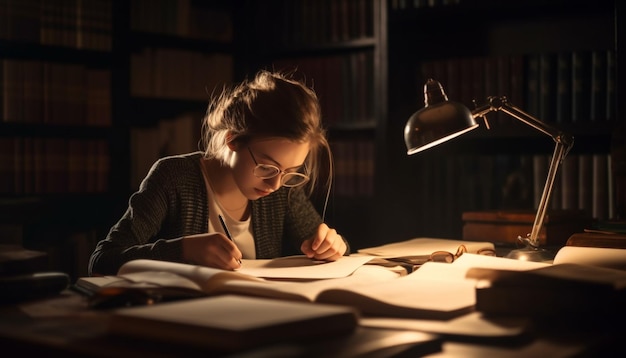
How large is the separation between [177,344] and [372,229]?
2.33 metres

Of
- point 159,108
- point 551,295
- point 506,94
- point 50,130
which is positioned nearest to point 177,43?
point 159,108

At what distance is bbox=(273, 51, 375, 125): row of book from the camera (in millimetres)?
3154

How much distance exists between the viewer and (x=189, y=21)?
10.7 ft

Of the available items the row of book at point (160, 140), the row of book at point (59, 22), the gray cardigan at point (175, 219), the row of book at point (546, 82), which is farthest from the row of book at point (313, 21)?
the gray cardigan at point (175, 219)

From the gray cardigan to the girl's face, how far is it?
15cm

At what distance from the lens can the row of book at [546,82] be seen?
2.70 m

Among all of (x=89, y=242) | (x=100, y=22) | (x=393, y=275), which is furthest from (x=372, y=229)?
(x=393, y=275)

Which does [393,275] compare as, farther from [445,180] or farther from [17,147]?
[17,147]

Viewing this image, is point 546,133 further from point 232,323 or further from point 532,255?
point 232,323

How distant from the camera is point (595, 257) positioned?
1.40m

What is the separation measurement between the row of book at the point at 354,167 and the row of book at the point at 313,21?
0.43 m

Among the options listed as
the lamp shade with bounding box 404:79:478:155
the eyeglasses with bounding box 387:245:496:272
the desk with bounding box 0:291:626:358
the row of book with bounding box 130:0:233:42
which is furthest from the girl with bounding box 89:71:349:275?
the row of book with bounding box 130:0:233:42

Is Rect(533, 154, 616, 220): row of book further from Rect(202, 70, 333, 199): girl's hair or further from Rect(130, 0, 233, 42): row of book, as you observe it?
Rect(130, 0, 233, 42): row of book

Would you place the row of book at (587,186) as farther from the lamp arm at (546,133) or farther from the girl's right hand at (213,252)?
the girl's right hand at (213,252)
